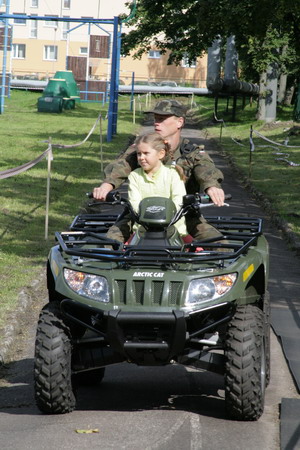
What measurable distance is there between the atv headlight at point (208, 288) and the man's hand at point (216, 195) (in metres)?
0.86

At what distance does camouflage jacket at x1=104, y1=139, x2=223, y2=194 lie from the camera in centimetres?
770

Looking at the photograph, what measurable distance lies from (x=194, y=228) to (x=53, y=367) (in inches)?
66.8

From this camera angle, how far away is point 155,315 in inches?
247

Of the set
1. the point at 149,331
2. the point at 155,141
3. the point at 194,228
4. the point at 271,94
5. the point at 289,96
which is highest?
the point at 155,141

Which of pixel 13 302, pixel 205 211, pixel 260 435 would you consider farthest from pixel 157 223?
pixel 205 211

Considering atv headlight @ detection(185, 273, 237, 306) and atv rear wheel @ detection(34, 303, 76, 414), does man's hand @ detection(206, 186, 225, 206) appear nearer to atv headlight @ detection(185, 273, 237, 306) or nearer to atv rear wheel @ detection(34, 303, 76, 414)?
atv headlight @ detection(185, 273, 237, 306)

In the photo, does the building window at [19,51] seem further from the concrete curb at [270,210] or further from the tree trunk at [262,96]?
the concrete curb at [270,210]

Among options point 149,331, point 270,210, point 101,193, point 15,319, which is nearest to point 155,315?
point 149,331

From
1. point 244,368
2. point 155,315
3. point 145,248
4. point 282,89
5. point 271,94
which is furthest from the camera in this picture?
point 282,89

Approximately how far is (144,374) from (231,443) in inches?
74.0

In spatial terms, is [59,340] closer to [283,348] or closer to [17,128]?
[283,348]

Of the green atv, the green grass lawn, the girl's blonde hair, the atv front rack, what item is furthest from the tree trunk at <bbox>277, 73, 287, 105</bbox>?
the green atv

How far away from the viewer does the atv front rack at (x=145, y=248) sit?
6.59 m

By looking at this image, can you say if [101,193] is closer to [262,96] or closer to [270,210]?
[270,210]
